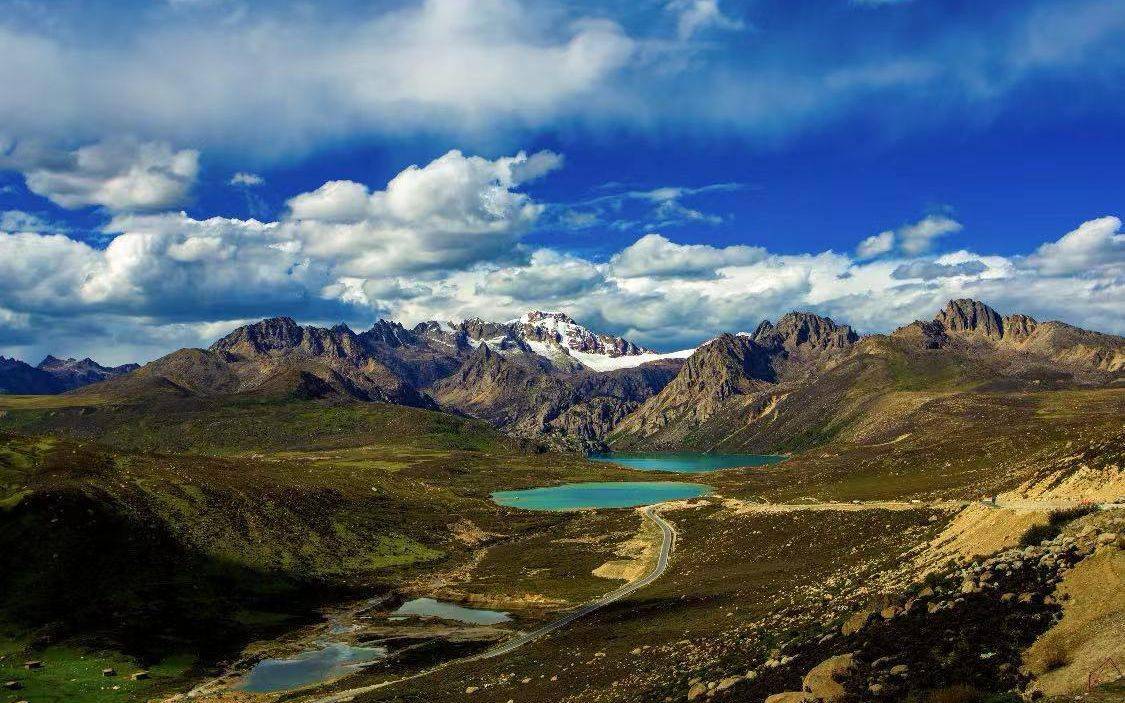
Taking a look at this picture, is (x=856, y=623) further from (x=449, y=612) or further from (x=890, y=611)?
(x=449, y=612)

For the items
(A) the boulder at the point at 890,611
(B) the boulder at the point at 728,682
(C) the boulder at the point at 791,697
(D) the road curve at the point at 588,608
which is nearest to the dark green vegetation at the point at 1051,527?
(A) the boulder at the point at 890,611

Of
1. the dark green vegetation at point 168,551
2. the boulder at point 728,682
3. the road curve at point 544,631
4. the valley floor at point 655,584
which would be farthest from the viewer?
the dark green vegetation at point 168,551

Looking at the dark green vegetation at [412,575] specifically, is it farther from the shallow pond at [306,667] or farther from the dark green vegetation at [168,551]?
the shallow pond at [306,667]

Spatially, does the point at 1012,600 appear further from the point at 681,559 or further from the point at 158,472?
the point at 158,472

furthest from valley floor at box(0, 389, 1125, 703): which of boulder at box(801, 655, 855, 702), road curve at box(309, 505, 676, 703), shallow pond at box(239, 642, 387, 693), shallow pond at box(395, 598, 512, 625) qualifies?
shallow pond at box(395, 598, 512, 625)

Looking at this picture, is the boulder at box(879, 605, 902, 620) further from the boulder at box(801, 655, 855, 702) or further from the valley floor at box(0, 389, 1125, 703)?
the boulder at box(801, 655, 855, 702)

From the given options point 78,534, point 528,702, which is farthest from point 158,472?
point 528,702

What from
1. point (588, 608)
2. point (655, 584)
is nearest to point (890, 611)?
point (588, 608)
